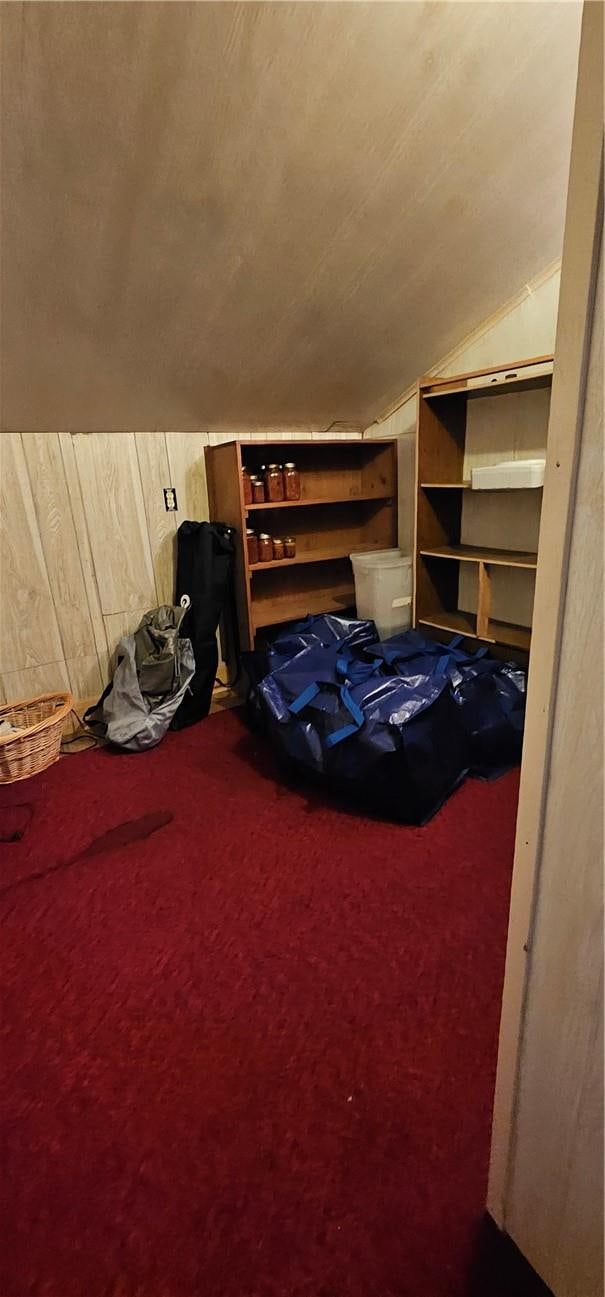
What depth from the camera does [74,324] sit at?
190 cm

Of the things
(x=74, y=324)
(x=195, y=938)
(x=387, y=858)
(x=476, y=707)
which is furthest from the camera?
(x=476, y=707)

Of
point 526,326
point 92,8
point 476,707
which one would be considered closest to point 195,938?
point 476,707

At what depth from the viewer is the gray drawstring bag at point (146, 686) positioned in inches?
96.7

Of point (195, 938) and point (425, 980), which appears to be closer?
point (425, 980)

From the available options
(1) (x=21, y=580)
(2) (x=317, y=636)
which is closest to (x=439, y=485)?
(2) (x=317, y=636)

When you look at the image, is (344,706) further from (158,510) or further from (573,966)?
(158,510)

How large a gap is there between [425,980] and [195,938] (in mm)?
588

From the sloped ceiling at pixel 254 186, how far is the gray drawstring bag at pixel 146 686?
36.9 inches

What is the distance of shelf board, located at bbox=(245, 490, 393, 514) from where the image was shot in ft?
8.76

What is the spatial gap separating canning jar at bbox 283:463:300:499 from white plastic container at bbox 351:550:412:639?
46 cm

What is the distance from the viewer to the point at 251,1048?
1.24m

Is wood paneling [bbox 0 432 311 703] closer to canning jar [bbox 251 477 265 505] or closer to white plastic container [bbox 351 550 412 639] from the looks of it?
canning jar [bbox 251 477 265 505]

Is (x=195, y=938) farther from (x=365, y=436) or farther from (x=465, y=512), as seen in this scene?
(x=365, y=436)

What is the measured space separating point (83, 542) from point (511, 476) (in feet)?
5.91
